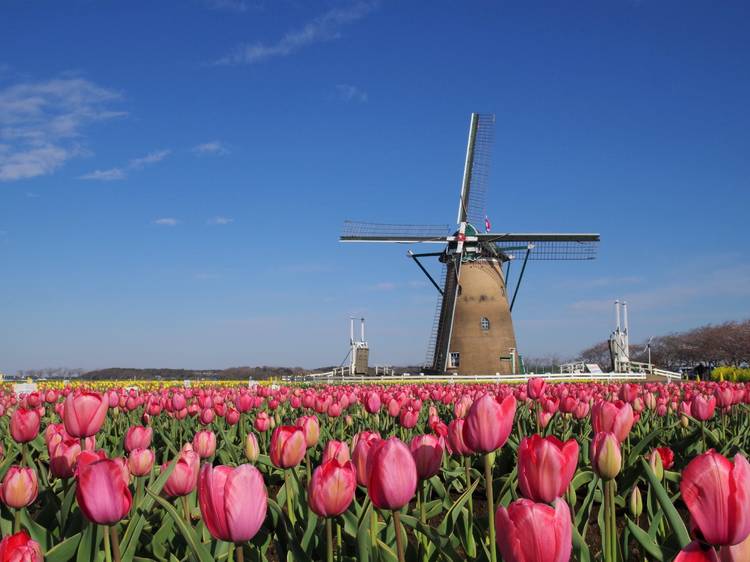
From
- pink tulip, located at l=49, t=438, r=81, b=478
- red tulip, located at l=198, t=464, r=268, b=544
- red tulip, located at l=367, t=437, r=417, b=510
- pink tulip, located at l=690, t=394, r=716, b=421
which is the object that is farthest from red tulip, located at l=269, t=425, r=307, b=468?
pink tulip, located at l=690, t=394, r=716, b=421

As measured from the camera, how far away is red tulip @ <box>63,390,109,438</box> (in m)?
3.08

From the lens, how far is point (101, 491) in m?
1.87

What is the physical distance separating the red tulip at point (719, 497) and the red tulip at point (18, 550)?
1447 millimetres

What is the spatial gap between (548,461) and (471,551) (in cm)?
88

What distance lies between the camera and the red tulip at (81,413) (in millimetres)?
3076

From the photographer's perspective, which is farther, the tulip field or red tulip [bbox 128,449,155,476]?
red tulip [bbox 128,449,155,476]

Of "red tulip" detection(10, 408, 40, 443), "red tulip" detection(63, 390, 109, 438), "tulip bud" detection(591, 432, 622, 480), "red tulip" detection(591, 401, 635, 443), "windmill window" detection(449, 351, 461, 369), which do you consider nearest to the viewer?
"tulip bud" detection(591, 432, 622, 480)

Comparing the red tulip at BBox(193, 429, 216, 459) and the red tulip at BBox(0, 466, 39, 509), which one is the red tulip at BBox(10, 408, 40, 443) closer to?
the red tulip at BBox(193, 429, 216, 459)

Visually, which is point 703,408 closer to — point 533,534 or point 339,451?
point 339,451

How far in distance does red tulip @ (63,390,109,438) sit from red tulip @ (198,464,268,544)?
161 centimetres

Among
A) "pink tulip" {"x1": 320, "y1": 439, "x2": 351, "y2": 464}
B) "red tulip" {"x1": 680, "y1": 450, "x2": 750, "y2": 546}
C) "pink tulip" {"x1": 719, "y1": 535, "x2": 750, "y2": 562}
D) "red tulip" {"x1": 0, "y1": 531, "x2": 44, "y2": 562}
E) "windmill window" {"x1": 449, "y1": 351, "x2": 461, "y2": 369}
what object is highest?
"windmill window" {"x1": 449, "y1": 351, "x2": 461, "y2": 369}

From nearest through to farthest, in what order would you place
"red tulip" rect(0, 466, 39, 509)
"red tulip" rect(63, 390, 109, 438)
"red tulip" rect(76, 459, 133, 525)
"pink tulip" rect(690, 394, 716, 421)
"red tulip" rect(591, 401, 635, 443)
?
"red tulip" rect(76, 459, 133, 525)
"red tulip" rect(0, 466, 39, 509)
"red tulip" rect(591, 401, 635, 443)
"red tulip" rect(63, 390, 109, 438)
"pink tulip" rect(690, 394, 716, 421)

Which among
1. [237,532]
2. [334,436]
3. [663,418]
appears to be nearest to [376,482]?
[237,532]

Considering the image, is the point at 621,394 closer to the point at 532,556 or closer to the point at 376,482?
the point at 376,482
